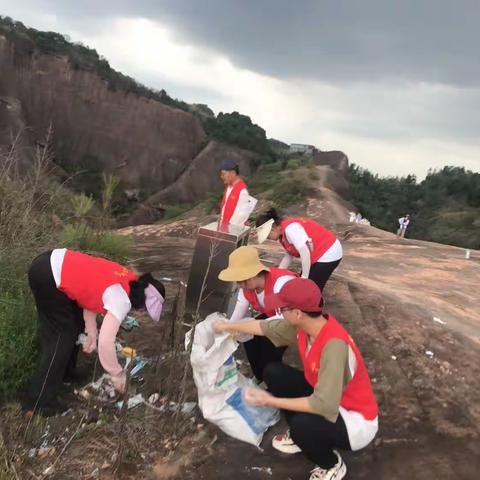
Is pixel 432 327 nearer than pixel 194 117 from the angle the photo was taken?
Yes

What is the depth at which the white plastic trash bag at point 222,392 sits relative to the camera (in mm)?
2268

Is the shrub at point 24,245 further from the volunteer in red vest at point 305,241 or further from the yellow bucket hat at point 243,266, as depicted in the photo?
the volunteer in red vest at point 305,241

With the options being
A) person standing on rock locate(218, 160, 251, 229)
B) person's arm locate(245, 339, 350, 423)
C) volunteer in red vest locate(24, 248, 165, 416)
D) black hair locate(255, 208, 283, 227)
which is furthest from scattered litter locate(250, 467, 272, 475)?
person standing on rock locate(218, 160, 251, 229)

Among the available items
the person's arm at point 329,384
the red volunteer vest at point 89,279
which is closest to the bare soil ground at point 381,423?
the red volunteer vest at point 89,279

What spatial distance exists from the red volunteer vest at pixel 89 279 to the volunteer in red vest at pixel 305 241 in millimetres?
1048

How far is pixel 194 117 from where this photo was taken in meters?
28.5

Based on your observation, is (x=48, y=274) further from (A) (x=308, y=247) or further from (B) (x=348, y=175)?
(B) (x=348, y=175)

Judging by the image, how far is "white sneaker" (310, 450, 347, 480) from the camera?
6.69 feet

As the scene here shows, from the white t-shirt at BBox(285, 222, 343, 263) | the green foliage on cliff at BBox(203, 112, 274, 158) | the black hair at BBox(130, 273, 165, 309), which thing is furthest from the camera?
the green foliage on cliff at BBox(203, 112, 274, 158)

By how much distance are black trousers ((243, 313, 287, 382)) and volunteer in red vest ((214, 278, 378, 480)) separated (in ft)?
1.85

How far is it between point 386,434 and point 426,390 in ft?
1.97

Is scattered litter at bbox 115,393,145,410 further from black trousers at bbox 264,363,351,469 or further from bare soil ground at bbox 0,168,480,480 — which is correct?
black trousers at bbox 264,363,351,469

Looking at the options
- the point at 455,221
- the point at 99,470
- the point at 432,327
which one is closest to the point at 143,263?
the point at 432,327

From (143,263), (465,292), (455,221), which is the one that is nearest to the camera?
(143,263)
